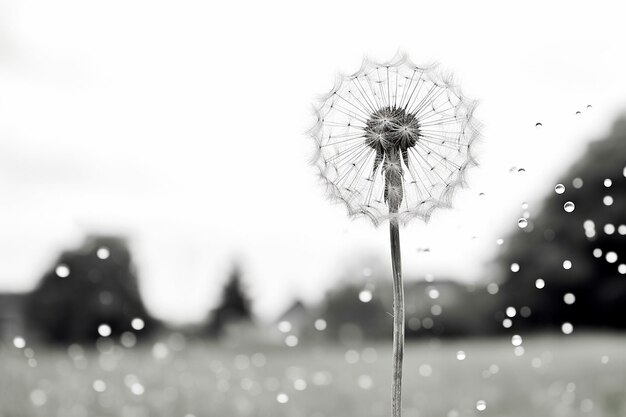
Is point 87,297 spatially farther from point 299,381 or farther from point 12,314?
point 299,381

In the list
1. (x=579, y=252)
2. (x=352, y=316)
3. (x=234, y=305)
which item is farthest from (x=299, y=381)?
(x=579, y=252)

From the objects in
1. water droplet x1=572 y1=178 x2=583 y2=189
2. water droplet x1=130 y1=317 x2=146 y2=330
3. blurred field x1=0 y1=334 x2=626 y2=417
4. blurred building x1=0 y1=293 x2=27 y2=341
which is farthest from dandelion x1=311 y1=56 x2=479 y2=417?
water droplet x1=572 y1=178 x2=583 y2=189

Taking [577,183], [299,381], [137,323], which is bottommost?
[299,381]

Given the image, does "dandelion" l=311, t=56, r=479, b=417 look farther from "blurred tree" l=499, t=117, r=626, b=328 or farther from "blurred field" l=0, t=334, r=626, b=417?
"blurred tree" l=499, t=117, r=626, b=328

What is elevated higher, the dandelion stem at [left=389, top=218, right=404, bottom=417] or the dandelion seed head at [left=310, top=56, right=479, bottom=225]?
the dandelion seed head at [left=310, top=56, right=479, bottom=225]

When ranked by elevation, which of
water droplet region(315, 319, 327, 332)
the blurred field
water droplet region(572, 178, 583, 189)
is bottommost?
the blurred field

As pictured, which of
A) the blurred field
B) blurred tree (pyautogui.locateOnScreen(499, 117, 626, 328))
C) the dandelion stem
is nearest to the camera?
the dandelion stem

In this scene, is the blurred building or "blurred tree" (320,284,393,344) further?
the blurred building

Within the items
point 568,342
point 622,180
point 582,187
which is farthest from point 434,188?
point 582,187
